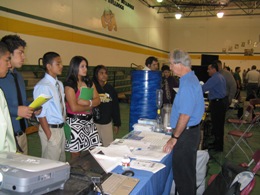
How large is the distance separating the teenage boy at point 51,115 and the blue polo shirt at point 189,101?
3.43ft

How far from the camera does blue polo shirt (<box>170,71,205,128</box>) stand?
207cm

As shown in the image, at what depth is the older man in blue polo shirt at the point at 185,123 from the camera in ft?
6.82

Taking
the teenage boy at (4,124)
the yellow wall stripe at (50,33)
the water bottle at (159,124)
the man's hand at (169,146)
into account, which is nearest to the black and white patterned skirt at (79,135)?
the water bottle at (159,124)

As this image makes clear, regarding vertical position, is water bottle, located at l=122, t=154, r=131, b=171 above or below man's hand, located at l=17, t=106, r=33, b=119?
below

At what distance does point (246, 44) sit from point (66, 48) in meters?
14.8

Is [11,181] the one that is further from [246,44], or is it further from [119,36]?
[246,44]

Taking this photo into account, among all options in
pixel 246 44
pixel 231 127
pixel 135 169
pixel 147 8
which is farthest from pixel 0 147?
pixel 246 44

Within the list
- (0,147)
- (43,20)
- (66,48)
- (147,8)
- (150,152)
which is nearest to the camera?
(0,147)

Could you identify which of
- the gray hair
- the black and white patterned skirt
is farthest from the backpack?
the black and white patterned skirt

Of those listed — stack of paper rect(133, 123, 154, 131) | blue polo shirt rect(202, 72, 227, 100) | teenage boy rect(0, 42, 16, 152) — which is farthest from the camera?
blue polo shirt rect(202, 72, 227, 100)

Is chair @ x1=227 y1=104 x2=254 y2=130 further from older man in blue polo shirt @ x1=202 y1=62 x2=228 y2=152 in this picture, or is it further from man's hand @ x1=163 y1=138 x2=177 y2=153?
man's hand @ x1=163 y1=138 x2=177 y2=153

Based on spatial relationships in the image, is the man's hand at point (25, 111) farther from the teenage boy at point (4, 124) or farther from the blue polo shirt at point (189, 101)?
the blue polo shirt at point (189, 101)

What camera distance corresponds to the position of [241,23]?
18094 mm

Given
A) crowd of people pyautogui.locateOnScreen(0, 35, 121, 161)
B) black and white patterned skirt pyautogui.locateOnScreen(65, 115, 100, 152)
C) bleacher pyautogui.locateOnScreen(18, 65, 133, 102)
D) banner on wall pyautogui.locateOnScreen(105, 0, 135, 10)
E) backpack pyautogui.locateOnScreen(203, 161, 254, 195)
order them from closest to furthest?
backpack pyautogui.locateOnScreen(203, 161, 254, 195) < crowd of people pyautogui.locateOnScreen(0, 35, 121, 161) < black and white patterned skirt pyautogui.locateOnScreen(65, 115, 100, 152) < bleacher pyautogui.locateOnScreen(18, 65, 133, 102) < banner on wall pyautogui.locateOnScreen(105, 0, 135, 10)
